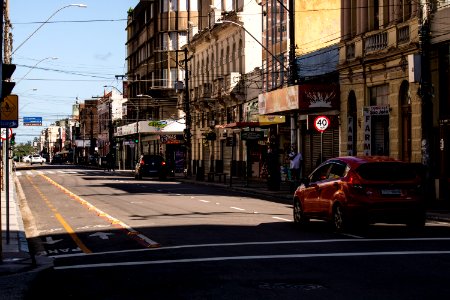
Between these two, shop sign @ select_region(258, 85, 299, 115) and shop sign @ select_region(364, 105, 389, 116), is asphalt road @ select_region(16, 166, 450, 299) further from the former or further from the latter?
shop sign @ select_region(258, 85, 299, 115)

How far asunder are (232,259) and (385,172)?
17.7ft

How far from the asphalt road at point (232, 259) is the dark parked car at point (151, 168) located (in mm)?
37651

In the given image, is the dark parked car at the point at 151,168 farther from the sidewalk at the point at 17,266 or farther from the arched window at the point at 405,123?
the sidewalk at the point at 17,266

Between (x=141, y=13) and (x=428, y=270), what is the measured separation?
9824 centimetres

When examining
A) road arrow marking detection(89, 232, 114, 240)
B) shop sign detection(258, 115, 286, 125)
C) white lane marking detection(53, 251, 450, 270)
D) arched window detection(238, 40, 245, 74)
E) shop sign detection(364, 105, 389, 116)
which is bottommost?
road arrow marking detection(89, 232, 114, 240)

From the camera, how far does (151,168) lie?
62031mm

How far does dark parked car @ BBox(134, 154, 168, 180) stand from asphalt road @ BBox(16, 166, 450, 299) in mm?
37651

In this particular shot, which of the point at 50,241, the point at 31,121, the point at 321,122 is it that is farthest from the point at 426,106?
the point at 31,121

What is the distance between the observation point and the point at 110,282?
11219mm

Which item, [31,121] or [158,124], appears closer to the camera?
[158,124]

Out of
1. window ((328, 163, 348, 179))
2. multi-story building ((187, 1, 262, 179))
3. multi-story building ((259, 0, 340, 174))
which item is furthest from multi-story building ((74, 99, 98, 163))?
window ((328, 163, 348, 179))

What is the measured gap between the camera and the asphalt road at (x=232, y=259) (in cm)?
1036

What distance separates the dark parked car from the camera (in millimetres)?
61719

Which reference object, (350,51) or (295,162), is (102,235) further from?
(350,51)
